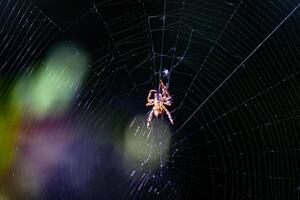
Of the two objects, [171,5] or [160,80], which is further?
[171,5]

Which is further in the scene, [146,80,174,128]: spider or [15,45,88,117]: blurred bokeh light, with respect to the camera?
[146,80,174,128]: spider

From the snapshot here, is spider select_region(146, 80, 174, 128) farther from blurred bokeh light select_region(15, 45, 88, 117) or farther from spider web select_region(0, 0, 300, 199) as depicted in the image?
blurred bokeh light select_region(15, 45, 88, 117)

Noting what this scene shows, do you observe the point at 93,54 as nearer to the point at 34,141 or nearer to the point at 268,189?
the point at 34,141

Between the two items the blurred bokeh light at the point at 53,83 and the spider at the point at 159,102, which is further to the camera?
the spider at the point at 159,102

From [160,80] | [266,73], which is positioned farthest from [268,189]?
[160,80]

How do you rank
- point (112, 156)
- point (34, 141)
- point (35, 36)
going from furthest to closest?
1. point (112, 156)
2. point (35, 36)
3. point (34, 141)

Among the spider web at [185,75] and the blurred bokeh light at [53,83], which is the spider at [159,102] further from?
the blurred bokeh light at [53,83]

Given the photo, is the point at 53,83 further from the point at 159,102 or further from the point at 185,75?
the point at 185,75

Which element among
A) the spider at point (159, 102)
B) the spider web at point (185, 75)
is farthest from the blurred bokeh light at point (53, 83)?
the spider at point (159, 102)

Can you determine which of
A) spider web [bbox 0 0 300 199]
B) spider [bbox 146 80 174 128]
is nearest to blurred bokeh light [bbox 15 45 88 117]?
spider web [bbox 0 0 300 199]
